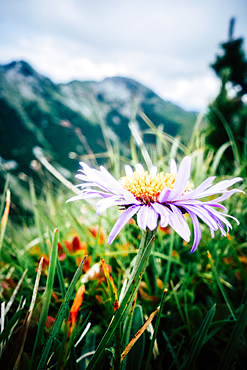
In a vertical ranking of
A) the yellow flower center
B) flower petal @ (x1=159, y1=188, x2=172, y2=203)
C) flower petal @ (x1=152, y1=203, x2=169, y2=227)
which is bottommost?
flower petal @ (x1=152, y1=203, x2=169, y2=227)

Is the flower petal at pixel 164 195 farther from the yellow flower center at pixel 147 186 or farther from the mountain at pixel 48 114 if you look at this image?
the mountain at pixel 48 114

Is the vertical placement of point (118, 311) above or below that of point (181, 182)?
below

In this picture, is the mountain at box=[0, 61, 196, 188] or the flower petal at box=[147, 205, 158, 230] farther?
the mountain at box=[0, 61, 196, 188]

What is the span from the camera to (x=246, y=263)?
0.80m

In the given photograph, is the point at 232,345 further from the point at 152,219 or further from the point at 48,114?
the point at 48,114

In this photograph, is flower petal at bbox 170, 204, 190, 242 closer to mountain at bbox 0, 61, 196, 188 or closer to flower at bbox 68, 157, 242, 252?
flower at bbox 68, 157, 242, 252

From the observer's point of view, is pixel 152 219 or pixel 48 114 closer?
pixel 152 219

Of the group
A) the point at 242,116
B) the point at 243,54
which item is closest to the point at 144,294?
the point at 242,116

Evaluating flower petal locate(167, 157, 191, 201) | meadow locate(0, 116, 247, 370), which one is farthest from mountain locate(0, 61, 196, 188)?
flower petal locate(167, 157, 191, 201)

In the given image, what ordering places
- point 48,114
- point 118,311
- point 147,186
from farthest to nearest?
point 48,114, point 147,186, point 118,311

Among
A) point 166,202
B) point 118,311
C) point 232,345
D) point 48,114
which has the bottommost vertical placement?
point 232,345

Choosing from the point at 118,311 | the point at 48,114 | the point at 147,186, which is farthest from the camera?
the point at 48,114

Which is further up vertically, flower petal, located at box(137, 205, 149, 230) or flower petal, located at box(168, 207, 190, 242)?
flower petal, located at box(137, 205, 149, 230)

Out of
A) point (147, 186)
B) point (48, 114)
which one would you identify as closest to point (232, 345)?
point (147, 186)
